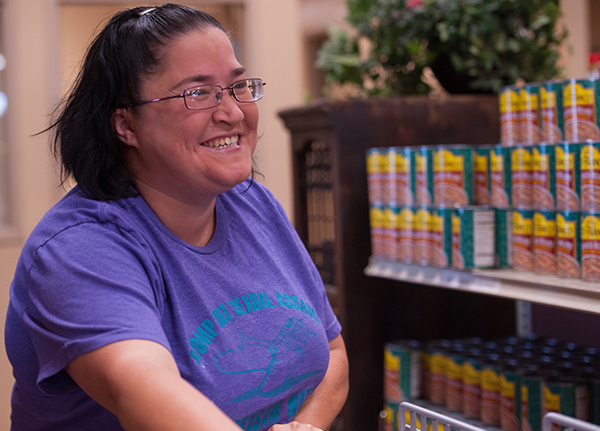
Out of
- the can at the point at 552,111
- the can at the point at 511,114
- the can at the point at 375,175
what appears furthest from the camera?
the can at the point at 375,175

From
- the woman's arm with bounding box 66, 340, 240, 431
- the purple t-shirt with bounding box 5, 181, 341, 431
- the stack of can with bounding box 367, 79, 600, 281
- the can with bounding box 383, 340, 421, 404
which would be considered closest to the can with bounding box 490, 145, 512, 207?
the stack of can with bounding box 367, 79, 600, 281

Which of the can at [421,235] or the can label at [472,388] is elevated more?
the can at [421,235]

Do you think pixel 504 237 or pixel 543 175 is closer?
pixel 543 175

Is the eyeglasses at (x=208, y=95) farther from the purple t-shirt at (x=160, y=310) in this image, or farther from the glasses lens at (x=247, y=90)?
the purple t-shirt at (x=160, y=310)

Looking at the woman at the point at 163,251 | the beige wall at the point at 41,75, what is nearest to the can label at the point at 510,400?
the woman at the point at 163,251

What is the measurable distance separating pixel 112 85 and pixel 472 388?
1.50m

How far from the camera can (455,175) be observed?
81.5 inches

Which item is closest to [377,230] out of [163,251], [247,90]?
[247,90]

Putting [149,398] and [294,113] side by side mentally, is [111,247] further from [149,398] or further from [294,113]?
[294,113]

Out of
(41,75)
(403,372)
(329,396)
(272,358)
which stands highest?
(41,75)

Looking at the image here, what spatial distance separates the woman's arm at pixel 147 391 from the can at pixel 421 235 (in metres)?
1.33

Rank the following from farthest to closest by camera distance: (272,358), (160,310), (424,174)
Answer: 1. (424,174)
2. (272,358)
3. (160,310)

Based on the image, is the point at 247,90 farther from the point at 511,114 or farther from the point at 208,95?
the point at 511,114

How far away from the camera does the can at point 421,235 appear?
7.07ft
